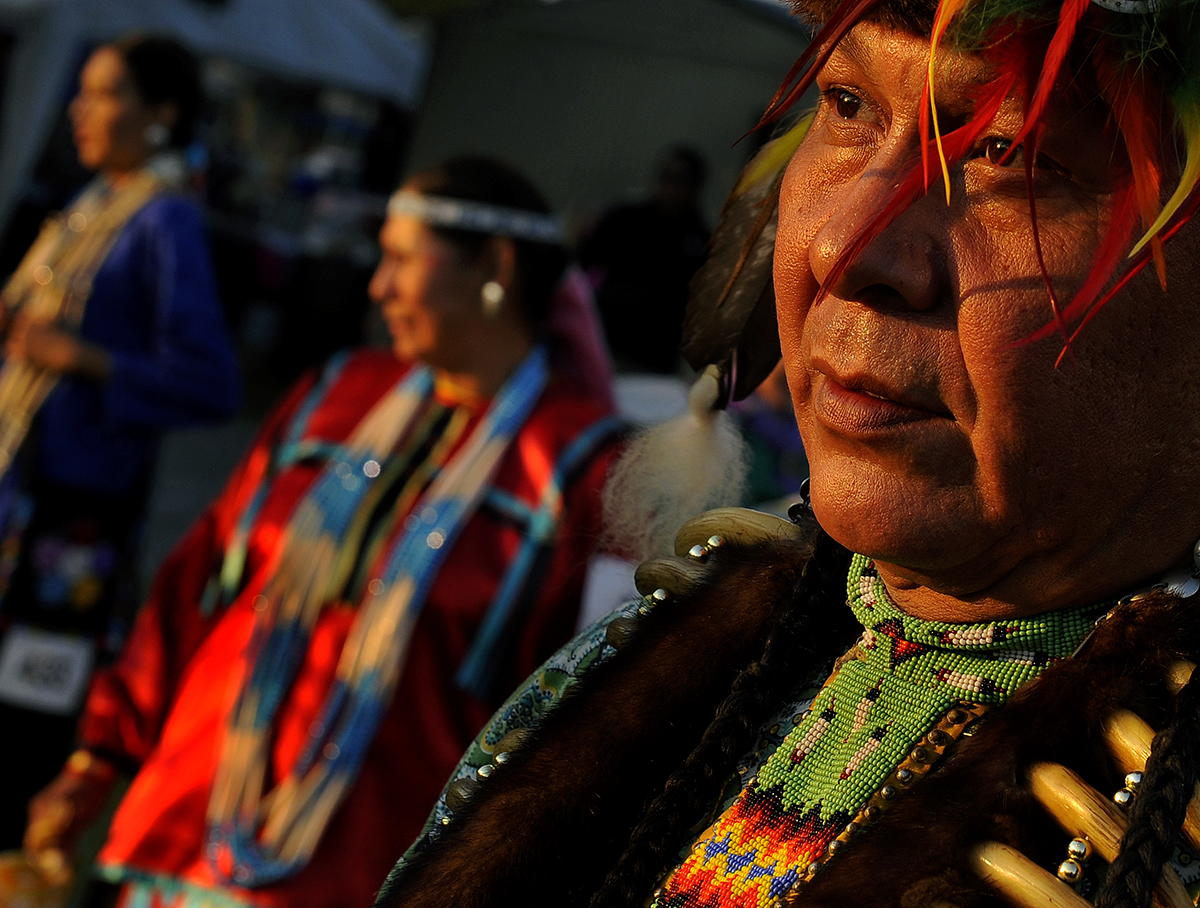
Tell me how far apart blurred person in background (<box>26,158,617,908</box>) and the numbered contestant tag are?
25.3 inches

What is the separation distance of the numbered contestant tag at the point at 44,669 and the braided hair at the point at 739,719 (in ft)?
9.66

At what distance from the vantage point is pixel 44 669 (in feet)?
12.0

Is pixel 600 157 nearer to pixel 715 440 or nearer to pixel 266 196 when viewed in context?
pixel 266 196

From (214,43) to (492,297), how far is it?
7710mm

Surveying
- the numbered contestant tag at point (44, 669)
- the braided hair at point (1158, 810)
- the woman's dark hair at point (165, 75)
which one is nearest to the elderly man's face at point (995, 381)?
the braided hair at point (1158, 810)

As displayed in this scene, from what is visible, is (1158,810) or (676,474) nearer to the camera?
(1158,810)

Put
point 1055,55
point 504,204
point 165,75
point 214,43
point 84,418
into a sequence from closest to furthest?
point 1055,55, point 504,204, point 84,418, point 165,75, point 214,43

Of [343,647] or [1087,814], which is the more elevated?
[1087,814]

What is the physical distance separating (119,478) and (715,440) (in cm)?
271

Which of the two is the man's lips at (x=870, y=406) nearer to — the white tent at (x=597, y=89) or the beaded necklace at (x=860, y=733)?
the beaded necklace at (x=860, y=733)

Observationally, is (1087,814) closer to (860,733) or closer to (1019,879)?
(1019,879)

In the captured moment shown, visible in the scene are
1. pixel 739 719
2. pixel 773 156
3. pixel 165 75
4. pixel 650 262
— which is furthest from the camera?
pixel 650 262

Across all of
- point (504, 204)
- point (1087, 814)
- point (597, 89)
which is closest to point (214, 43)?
point (597, 89)

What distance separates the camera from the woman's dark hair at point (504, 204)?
318 cm
